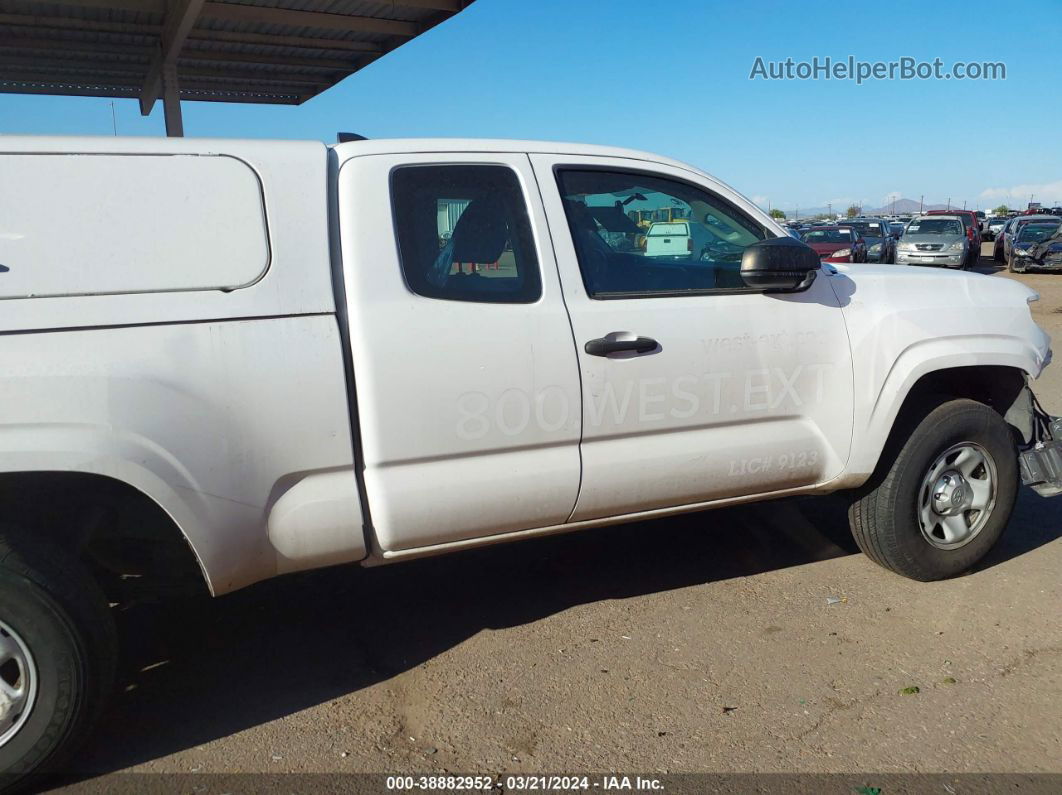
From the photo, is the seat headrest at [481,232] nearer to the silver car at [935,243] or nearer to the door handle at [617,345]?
the door handle at [617,345]

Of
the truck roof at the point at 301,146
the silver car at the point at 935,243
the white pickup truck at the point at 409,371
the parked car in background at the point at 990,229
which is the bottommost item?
the white pickup truck at the point at 409,371

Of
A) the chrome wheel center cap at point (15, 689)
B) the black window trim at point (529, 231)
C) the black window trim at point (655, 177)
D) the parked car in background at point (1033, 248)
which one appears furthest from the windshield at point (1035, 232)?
the chrome wheel center cap at point (15, 689)

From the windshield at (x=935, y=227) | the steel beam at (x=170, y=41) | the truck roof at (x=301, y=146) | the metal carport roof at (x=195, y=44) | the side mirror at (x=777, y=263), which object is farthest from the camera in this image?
the windshield at (x=935, y=227)

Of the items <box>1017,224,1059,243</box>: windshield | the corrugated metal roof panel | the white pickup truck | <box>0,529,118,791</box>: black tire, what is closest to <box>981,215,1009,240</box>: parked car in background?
<box>1017,224,1059,243</box>: windshield

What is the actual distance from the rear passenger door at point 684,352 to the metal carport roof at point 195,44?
7372mm

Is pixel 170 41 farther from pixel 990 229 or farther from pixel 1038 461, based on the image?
pixel 990 229

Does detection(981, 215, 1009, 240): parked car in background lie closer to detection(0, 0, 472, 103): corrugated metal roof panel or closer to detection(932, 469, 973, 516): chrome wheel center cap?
detection(0, 0, 472, 103): corrugated metal roof panel

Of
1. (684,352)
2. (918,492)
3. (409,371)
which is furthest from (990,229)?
(409,371)

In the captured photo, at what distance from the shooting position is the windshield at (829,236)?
24703 mm

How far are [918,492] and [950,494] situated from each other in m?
0.20

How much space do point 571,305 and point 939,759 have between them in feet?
6.50

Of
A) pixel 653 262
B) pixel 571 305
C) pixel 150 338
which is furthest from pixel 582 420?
pixel 150 338

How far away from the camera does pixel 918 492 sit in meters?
4.16

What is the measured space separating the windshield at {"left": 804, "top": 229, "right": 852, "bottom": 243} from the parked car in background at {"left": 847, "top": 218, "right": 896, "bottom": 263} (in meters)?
2.59
